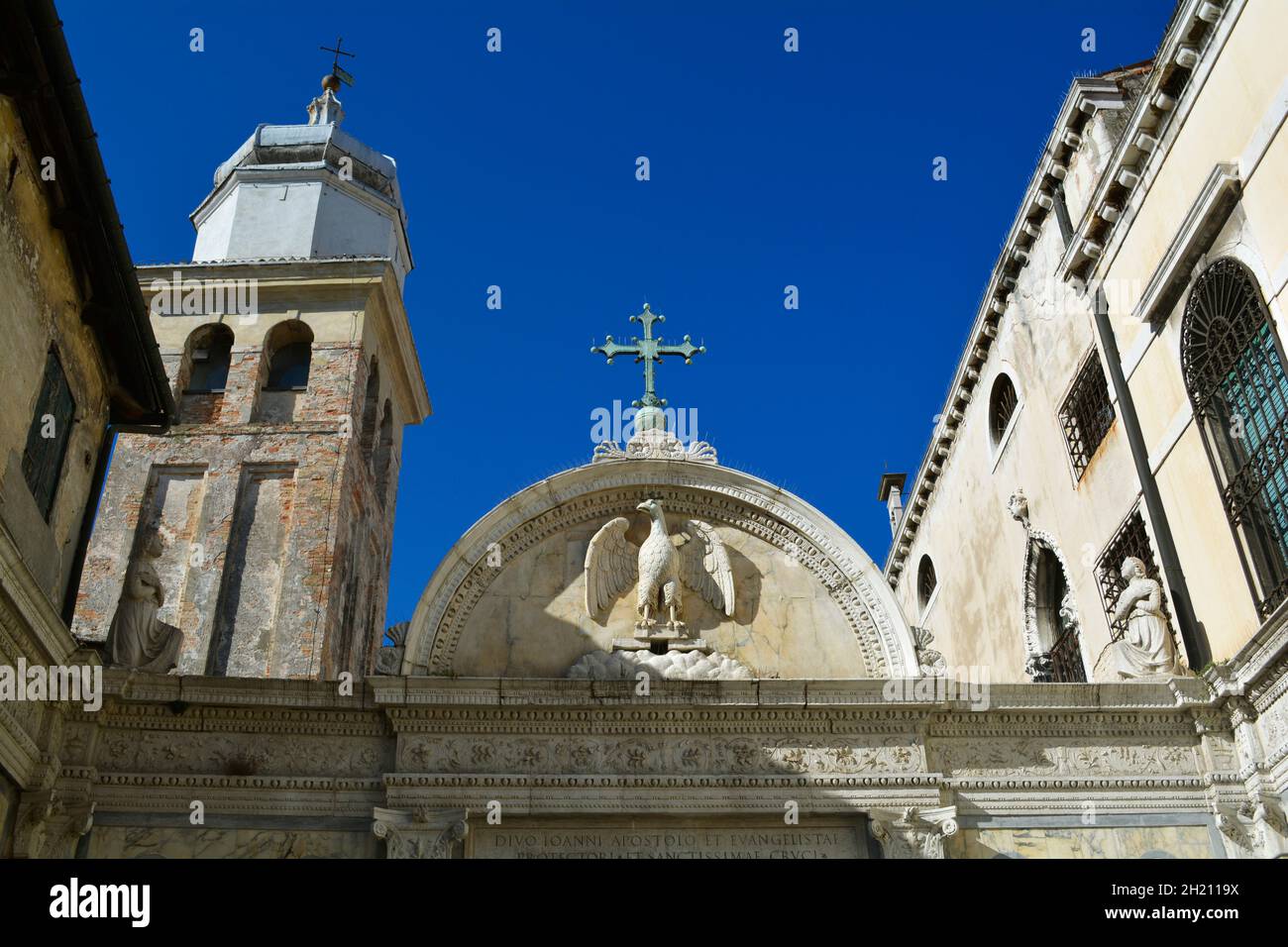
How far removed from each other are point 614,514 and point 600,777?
3279 millimetres

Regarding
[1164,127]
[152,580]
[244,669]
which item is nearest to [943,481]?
[1164,127]

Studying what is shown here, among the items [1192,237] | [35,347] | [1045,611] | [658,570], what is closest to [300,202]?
[35,347]

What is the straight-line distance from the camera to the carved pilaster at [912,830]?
39.7 feet

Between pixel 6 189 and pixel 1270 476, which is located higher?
pixel 6 189

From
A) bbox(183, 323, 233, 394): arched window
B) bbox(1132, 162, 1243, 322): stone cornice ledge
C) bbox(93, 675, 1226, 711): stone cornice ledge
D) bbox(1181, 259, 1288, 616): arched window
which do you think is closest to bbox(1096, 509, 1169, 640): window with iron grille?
bbox(1181, 259, 1288, 616): arched window

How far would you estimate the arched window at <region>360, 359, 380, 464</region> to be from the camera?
2344cm

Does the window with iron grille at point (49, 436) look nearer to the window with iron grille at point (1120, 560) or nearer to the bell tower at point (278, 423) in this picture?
the bell tower at point (278, 423)

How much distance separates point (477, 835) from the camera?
1230cm

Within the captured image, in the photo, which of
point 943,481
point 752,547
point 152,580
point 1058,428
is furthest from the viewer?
point 943,481

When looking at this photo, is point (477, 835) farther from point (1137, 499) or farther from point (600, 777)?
point (1137, 499)

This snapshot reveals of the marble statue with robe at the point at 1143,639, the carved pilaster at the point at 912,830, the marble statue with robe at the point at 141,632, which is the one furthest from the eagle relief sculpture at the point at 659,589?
the marble statue with robe at the point at 141,632

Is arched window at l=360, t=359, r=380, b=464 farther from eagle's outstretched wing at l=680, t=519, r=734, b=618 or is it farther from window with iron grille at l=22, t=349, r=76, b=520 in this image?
eagle's outstretched wing at l=680, t=519, r=734, b=618
